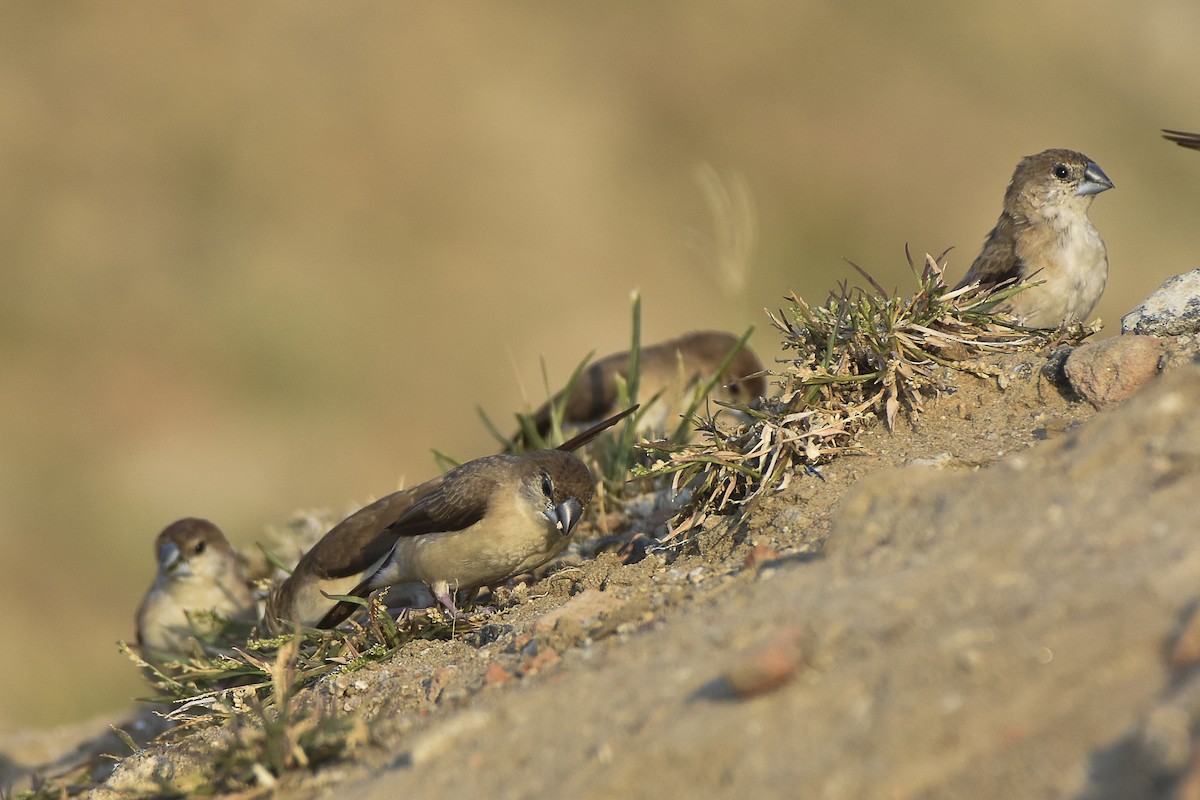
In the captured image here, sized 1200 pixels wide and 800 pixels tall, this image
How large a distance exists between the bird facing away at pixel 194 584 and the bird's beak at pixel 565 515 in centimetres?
284

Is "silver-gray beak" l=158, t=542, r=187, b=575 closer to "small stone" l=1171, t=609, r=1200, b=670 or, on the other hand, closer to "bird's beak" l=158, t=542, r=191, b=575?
"bird's beak" l=158, t=542, r=191, b=575

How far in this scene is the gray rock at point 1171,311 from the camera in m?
4.45

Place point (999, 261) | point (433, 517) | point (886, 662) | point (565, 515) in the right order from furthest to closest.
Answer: point (999, 261) < point (433, 517) < point (565, 515) < point (886, 662)

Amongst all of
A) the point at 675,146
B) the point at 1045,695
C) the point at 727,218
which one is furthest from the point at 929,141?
the point at 1045,695

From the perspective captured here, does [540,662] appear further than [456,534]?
No

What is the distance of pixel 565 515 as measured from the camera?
5.44m

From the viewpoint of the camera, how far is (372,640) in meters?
5.02

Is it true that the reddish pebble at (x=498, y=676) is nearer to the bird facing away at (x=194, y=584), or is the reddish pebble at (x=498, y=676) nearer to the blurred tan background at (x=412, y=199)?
the bird facing away at (x=194, y=584)

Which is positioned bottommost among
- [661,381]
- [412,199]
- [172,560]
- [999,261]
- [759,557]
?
[759,557]

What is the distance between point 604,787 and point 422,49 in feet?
75.8

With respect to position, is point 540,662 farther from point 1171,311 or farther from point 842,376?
point 1171,311

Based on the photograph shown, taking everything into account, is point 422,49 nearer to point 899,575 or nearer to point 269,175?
point 269,175

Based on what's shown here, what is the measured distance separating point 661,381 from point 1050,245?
12.6ft

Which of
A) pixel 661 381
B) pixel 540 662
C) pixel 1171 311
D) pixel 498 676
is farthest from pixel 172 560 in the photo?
pixel 1171 311
